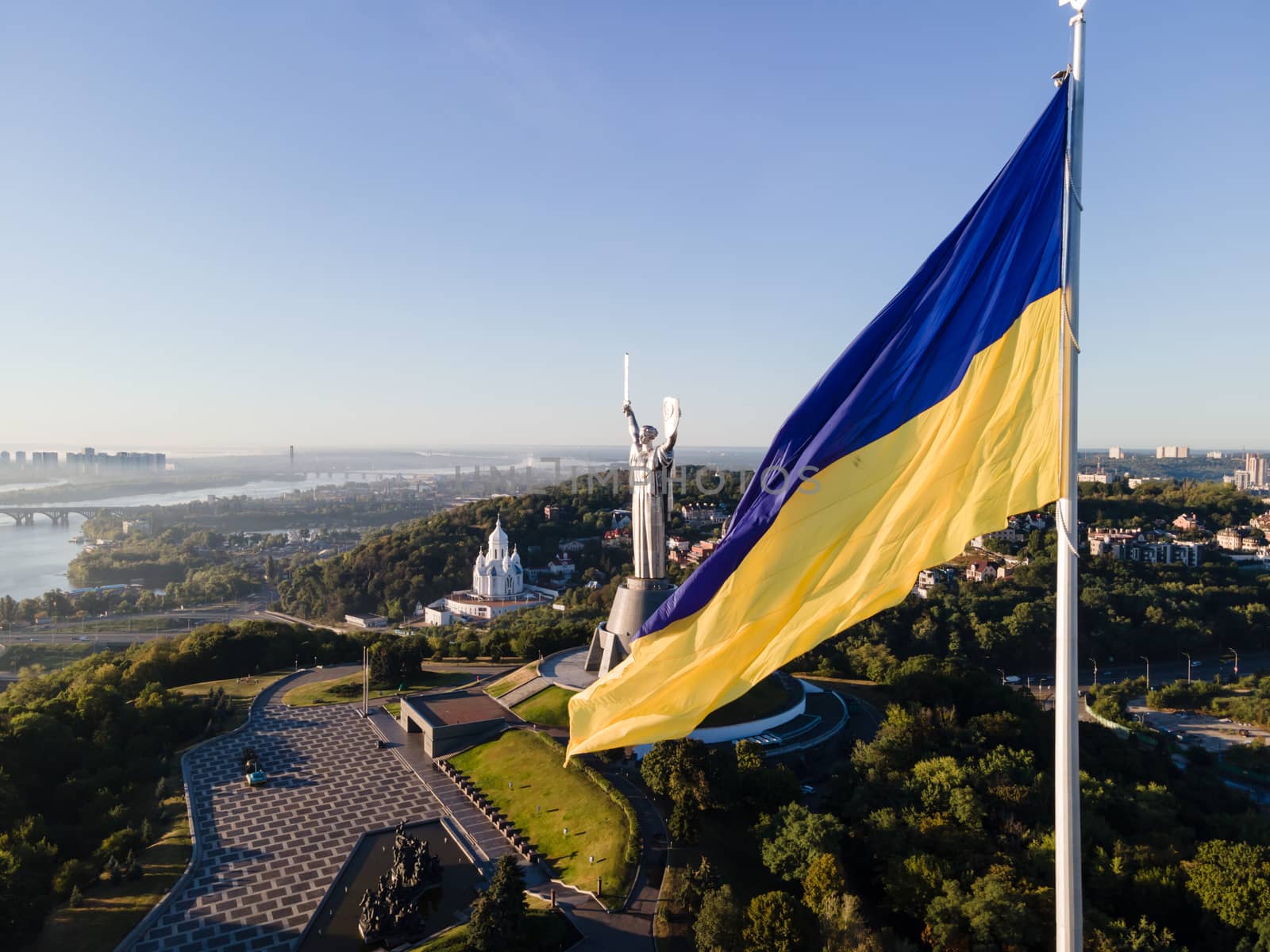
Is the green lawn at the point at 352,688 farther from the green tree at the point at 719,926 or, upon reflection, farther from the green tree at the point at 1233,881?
the green tree at the point at 1233,881

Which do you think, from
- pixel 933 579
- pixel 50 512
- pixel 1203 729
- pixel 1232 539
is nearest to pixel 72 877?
pixel 1203 729

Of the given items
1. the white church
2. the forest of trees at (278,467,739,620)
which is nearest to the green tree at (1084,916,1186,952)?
the white church

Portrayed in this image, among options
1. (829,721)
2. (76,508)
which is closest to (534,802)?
(829,721)

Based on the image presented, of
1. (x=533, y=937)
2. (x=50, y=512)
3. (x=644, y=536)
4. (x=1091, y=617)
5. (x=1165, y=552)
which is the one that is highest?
(x=644, y=536)

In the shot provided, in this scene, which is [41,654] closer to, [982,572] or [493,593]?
[493,593]

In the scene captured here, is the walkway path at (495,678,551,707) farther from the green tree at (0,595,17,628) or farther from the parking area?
the green tree at (0,595,17,628)

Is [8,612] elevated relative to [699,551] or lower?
lower
